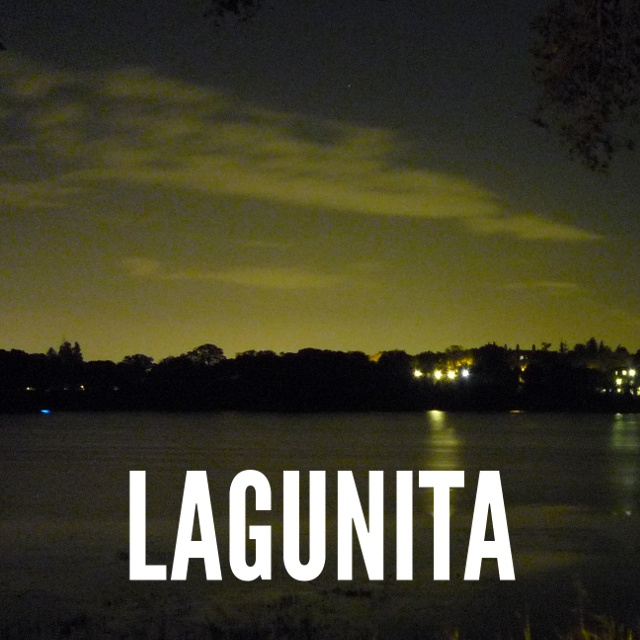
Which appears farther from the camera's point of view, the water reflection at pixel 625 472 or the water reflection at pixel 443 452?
the water reflection at pixel 443 452

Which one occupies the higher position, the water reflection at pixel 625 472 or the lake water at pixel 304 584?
the lake water at pixel 304 584

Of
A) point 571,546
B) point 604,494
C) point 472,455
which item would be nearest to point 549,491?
point 604,494

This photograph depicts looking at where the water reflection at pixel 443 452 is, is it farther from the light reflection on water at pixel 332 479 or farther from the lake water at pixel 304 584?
the lake water at pixel 304 584

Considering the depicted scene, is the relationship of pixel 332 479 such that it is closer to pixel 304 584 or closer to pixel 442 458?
pixel 442 458

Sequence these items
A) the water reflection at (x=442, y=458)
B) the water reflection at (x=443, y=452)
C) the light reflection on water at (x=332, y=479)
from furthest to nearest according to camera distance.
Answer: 1. the water reflection at (x=443, y=452)
2. the water reflection at (x=442, y=458)
3. the light reflection on water at (x=332, y=479)

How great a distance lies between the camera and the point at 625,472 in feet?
205

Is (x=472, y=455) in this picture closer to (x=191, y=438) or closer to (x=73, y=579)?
(x=191, y=438)

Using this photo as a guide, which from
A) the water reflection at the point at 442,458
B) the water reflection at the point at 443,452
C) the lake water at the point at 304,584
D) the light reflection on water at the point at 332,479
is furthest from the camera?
the water reflection at the point at 443,452

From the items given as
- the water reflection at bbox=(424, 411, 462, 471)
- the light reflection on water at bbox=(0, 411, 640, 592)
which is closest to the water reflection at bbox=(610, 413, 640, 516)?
the light reflection on water at bbox=(0, 411, 640, 592)

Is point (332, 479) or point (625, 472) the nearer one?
point (332, 479)

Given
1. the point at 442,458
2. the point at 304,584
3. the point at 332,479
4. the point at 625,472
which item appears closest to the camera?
the point at 304,584

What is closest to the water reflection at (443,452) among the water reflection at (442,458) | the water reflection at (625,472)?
the water reflection at (442,458)

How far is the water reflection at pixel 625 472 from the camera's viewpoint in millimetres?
42737

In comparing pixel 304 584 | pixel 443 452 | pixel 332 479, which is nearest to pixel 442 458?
pixel 443 452
